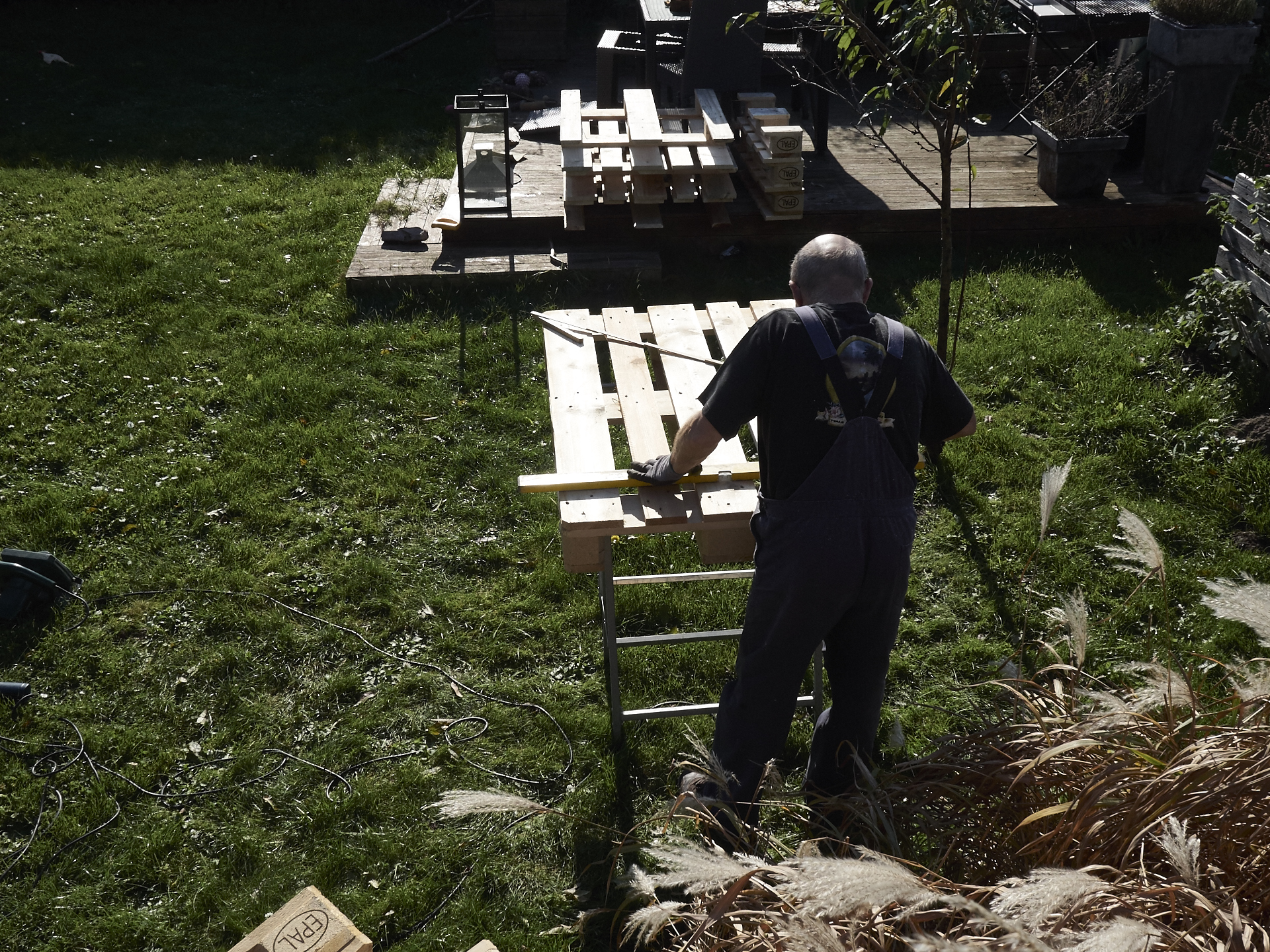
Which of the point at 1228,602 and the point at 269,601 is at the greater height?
the point at 1228,602

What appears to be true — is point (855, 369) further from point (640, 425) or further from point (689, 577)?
point (689, 577)

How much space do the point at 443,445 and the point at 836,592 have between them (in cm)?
333

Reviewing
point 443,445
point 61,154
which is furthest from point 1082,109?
point 61,154

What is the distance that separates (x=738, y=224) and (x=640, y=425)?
418 cm

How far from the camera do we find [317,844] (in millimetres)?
3588

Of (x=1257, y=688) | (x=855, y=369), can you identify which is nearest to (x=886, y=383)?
(x=855, y=369)

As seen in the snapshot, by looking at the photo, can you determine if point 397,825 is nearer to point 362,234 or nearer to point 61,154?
point 362,234

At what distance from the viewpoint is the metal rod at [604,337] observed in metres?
4.09

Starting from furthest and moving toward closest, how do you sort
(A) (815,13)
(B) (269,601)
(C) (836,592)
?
(A) (815,13) → (B) (269,601) → (C) (836,592)

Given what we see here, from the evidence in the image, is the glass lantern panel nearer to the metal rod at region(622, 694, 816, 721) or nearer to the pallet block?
the metal rod at region(622, 694, 816, 721)

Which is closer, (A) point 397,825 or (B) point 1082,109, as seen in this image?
(A) point 397,825

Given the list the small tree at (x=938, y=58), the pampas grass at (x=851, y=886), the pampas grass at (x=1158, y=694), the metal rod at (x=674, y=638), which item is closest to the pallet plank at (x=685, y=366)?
the metal rod at (x=674, y=638)

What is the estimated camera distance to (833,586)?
112 inches

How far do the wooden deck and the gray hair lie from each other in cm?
434
